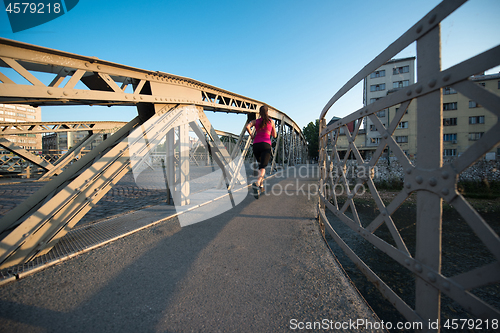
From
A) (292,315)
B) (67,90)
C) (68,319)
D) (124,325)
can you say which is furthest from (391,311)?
(67,90)

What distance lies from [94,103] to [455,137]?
404 cm

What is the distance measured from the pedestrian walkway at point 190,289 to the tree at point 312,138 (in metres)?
45.6

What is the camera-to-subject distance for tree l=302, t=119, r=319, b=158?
46616mm

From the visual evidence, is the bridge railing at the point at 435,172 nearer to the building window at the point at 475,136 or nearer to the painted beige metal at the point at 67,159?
the building window at the point at 475,136

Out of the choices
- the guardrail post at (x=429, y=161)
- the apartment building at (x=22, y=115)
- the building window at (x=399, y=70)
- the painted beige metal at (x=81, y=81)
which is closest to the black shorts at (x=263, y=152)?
the painted beige metal at (x=81, y=81)

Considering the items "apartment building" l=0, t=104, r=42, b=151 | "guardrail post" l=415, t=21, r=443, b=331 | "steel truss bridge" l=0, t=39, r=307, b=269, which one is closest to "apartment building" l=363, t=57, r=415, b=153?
"guardrail post" l=415, t=21, r=443, b=331

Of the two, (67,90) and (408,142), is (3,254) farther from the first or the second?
(408,142)

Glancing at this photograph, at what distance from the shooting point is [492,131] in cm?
82

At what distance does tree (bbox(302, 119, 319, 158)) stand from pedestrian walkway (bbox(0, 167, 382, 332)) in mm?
45581

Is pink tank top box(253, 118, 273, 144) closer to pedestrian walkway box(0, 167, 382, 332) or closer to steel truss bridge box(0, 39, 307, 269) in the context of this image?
steel truss bridge box(0, 39, 307, 269)

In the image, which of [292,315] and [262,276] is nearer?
[292,315]

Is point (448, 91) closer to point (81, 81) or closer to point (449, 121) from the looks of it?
point (449, 121)

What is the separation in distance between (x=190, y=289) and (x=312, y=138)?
4862 cm

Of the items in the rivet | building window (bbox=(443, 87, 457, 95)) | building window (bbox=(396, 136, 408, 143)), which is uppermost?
building window (bbox=(443, 87, 457, 95))
